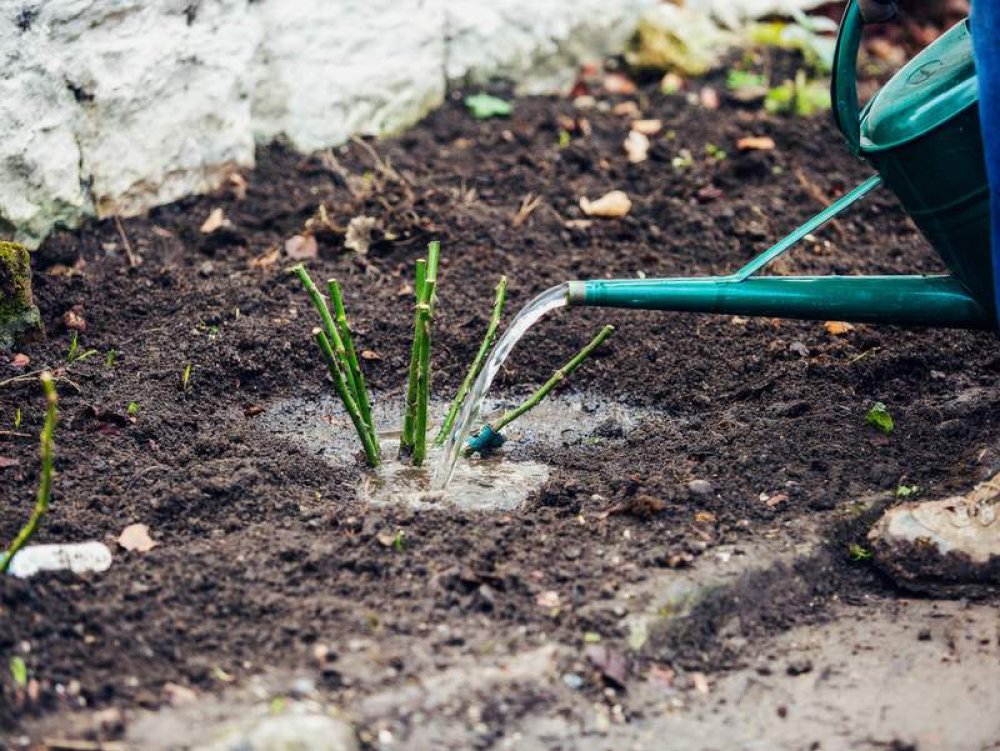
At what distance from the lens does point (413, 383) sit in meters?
2.82

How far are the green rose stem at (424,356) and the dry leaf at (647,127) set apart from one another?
6.48 ft

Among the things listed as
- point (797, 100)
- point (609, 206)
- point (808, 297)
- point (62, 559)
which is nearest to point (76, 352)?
point (62, 559)

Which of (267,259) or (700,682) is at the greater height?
(267,259)

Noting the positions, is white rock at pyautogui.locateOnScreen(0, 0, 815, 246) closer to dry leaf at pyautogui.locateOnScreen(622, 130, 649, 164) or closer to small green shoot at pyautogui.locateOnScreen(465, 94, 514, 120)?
small green shoot at pyautogui.locateOnScreen(465, 94, 514, 120)

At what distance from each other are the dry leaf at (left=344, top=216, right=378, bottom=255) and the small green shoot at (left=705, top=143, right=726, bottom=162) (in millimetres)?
1255

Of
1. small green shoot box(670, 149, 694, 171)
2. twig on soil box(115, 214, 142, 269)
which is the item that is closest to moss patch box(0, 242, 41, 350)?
twig on soil box(115, 214, 142, 269)

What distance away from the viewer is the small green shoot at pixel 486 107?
466 centimetres

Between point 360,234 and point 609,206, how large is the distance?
30.6 inches

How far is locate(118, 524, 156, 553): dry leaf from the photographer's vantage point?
8.18 feet

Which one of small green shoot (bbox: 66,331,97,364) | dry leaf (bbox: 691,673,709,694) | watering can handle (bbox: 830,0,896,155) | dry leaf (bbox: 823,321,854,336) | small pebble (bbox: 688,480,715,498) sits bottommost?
dry leaf (bbox: 823,321,854,336)

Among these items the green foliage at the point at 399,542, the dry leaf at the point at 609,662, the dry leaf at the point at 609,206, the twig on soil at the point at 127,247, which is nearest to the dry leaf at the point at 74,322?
the twig on soil at the point at 127,247

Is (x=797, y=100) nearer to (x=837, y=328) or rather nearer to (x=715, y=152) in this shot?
(x=715, y=152)

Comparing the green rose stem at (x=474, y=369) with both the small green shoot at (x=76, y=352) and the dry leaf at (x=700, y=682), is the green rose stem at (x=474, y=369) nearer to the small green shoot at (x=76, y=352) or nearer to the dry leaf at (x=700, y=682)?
the dry leaf at (x=700, y=682)

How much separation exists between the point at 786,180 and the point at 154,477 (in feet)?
7.96
